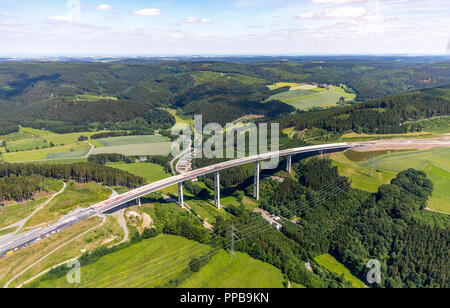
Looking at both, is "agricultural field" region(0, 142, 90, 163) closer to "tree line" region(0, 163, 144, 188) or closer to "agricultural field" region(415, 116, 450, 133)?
"tree line" region(0, 163, 144, 188)

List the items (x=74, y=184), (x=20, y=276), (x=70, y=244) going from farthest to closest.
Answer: (x=74, y=184) < (x=70, y=244) < (x=20, y=276)

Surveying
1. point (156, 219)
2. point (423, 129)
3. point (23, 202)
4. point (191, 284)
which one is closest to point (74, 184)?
point (23, 202)

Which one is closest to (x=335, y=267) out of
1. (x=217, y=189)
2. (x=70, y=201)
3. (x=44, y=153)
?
(x=217, y=189)

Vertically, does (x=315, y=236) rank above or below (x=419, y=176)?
below

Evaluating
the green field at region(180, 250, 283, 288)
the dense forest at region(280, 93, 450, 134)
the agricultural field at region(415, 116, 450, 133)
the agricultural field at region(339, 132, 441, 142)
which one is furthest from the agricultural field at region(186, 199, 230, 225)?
the agricultural field at region(415, 116, 450, 133)

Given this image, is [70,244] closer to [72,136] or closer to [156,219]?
[156,219]

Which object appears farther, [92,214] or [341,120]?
[341,120]
